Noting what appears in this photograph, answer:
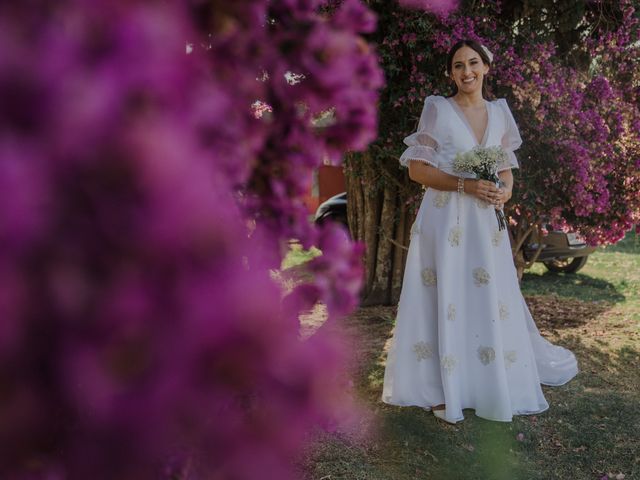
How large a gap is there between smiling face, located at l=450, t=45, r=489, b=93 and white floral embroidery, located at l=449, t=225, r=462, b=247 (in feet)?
2.76

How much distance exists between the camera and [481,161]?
349cm

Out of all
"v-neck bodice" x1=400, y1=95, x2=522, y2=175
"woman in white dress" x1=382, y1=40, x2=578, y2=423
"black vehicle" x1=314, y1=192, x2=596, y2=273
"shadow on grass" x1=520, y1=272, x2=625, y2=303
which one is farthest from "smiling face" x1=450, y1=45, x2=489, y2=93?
"shadow on grass" x1=520, y1=272, x2=625, y2=303

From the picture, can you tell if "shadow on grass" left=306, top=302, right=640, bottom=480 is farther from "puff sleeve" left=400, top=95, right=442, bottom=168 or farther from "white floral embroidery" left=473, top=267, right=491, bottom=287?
"puff sleeve" left=400, top=95, right=442, bottom=168

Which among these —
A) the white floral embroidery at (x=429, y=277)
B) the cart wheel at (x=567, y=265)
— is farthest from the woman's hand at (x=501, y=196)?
the cart wheel at (x=567, y=265)

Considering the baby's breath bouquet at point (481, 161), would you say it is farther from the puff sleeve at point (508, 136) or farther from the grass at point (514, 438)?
the grass at point (514, 438)

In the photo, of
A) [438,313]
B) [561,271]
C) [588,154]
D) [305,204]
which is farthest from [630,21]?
[305,204]

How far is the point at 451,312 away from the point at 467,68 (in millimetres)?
1465

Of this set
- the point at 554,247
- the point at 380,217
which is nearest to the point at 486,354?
the point at 380,217

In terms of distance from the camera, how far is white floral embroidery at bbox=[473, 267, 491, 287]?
3.66m

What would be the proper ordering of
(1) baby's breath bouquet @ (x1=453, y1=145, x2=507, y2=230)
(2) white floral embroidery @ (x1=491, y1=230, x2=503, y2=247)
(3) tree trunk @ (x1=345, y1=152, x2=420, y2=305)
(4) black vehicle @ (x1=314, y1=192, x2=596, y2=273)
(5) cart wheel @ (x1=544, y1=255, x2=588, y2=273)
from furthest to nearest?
(5) cart wheel @ (x1=544, y1=255, x2=588, y2=273) → (4) black vehicle @ (x1=314, y1=192, x2=596, y2=273) → (3) tree trunk @ (x1=345, y1=152, x2=420, y2=305) → (2) white floral embroidery @ (x1=491, y1=230, x2=503, y2=247) → (1) baby's breath bouquet @ (x1=453, y1=145, x2=507, y2=230)

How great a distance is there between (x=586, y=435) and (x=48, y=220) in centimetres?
368

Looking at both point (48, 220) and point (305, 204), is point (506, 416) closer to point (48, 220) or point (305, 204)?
point (305, 204)

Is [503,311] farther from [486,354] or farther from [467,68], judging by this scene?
→ [467,68]

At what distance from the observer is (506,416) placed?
3553 millimetres
